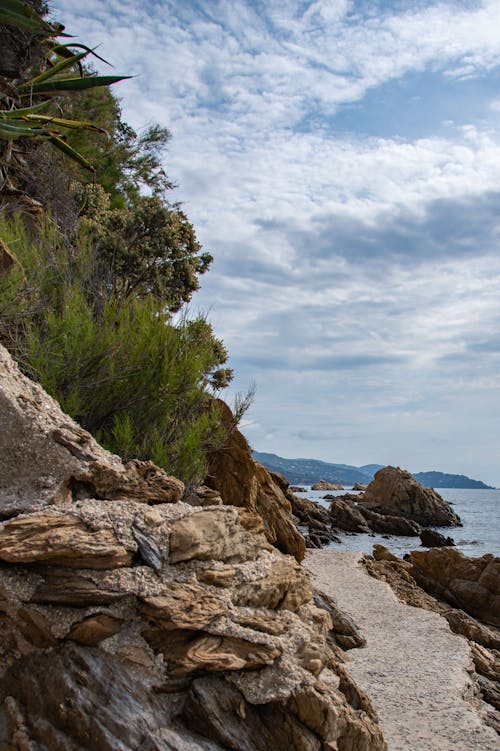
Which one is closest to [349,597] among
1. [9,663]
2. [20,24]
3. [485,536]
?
[9,663]

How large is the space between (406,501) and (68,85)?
38.5m

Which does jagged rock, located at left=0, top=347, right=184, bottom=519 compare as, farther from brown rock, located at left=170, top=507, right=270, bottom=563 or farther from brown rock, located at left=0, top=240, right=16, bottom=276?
brown rock, located at left=0, top=240, right=16, bottom=276

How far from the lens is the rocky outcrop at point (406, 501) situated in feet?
137

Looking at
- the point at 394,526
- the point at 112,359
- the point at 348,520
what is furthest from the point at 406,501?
the point at 112,359

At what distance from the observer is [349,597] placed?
1209cm

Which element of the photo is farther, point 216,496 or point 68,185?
point 68,185

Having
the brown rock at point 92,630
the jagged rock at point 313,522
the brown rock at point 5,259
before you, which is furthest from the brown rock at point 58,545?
the jagged rock at point 313,522

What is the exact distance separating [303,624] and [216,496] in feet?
14.6

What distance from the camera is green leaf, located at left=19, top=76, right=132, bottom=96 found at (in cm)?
893

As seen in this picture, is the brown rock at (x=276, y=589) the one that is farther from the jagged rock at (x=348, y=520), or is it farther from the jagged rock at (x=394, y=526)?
the jagged rock at (x=394, y=526)

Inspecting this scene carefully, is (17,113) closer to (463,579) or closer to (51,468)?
(51,468)

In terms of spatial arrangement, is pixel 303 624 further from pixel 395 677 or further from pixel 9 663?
pixel 395 677

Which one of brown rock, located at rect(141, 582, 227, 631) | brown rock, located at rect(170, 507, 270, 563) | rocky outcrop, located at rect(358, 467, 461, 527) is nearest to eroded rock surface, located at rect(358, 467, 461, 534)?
rocky outcrop, located at rect(358, 467, 461, 527)

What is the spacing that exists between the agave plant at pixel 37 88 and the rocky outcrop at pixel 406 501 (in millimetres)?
35667
